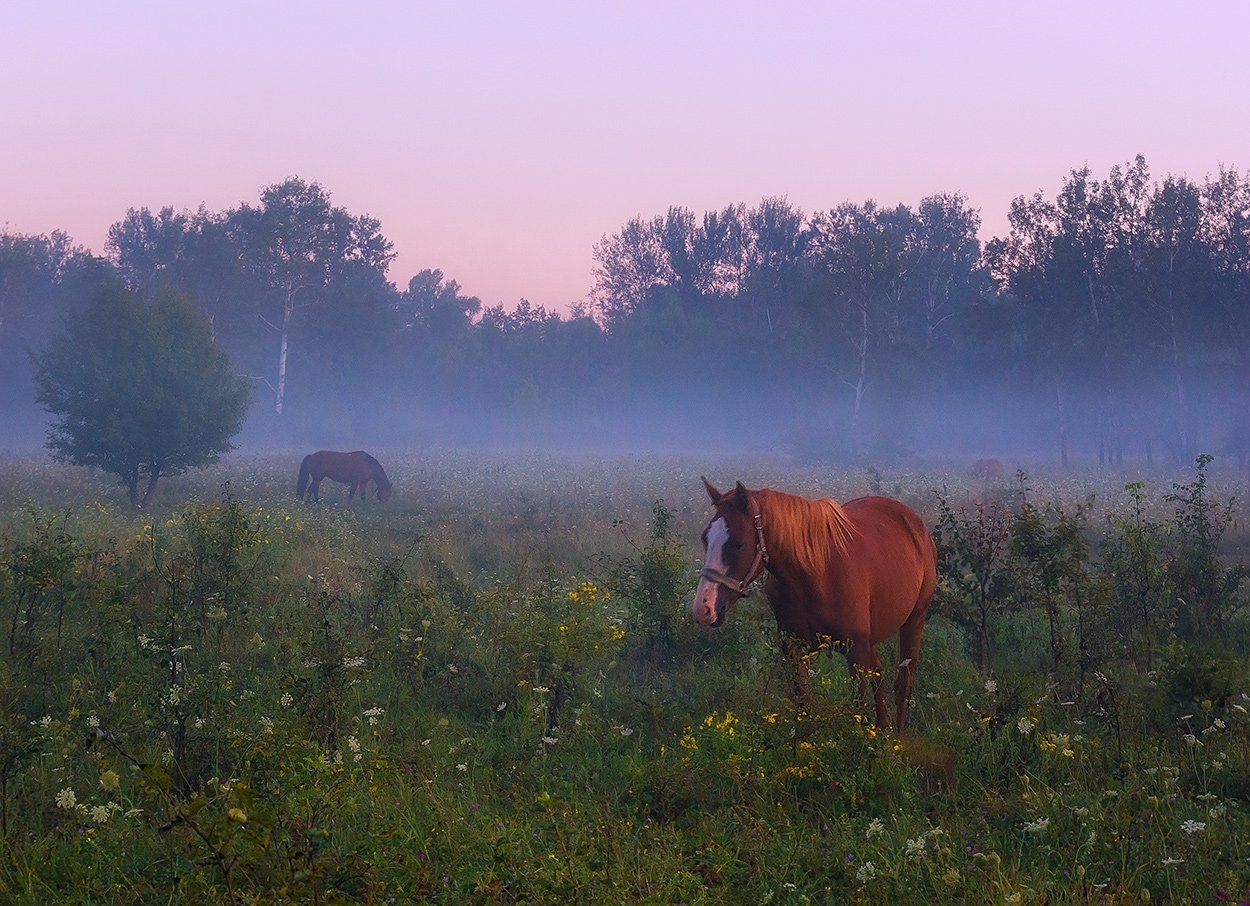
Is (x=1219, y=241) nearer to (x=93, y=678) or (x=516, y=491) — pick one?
(x=516, y=491)

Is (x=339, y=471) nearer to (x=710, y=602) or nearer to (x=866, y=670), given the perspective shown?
(x=710, y=602)

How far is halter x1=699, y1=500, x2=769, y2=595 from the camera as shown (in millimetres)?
5715

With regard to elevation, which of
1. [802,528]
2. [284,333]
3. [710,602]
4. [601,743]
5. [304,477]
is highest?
[284,333]

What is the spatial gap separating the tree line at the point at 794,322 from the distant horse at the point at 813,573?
74.9 feet

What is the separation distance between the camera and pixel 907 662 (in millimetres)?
6609

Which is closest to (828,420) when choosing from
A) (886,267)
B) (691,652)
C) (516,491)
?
(886,267)

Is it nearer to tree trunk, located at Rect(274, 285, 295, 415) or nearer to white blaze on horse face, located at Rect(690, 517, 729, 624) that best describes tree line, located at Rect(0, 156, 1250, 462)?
tree trunk, located at Rect(274, 285, 295, 415)

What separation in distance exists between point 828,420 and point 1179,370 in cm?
1955

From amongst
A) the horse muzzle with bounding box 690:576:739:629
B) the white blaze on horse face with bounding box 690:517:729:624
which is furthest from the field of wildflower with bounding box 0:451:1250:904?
the white blaze on horse face with bounding box 690:517:729:624

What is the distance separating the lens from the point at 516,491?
80.1 ft

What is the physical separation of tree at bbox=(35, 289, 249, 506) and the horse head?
62.2 feet

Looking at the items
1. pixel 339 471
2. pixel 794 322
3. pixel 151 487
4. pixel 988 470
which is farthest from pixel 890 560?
pixel 794 322

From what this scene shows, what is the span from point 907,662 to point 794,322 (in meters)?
49.8

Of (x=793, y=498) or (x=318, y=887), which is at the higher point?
(x=793, y=498)
